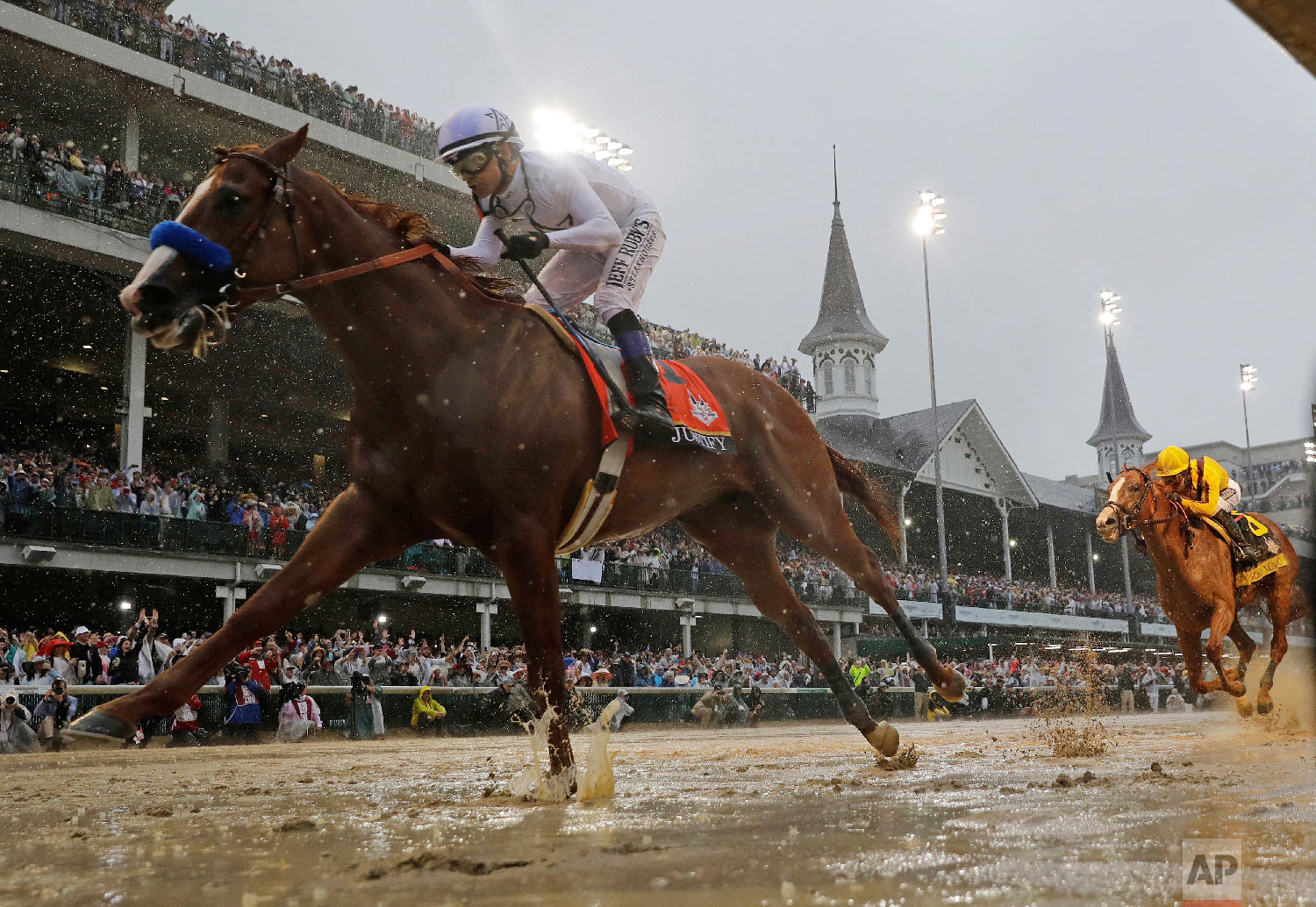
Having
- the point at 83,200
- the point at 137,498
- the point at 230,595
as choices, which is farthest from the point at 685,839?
the point at 83,200

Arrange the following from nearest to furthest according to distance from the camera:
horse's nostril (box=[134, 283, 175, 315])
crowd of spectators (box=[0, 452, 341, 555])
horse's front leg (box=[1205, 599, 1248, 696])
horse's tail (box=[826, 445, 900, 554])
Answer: horse's nostril (box=[134, 283, 175, 315])
horse's tail (box=[826, 445, 900, 554])
horse's front leg (box=[1205, 599, 1248, 696])
crowd of spectators (box=[0, 452, 341, 555])

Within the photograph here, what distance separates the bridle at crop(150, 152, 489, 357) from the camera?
386 cm

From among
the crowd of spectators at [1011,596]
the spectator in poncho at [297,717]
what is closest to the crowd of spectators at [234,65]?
the spectator in poncho at [297,717]

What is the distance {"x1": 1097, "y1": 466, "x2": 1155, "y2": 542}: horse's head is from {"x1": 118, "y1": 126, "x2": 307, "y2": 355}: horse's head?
7792mm

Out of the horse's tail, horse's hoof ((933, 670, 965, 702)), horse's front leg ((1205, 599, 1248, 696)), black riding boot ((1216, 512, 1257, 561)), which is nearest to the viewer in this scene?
horse's hoof ((933, 670, 965, 702))

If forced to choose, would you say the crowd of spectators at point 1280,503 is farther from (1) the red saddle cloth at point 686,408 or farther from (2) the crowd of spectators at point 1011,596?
(1) the red saddle cloth at point 686,408

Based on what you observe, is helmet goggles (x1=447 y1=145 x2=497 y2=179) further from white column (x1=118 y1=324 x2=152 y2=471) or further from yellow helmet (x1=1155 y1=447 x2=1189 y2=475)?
white column (x1=118 y1=324 x2=152 y2=471)

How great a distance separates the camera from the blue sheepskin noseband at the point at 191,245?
374cm

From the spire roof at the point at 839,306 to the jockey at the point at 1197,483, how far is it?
44401 millimetres

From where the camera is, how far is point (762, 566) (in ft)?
20.4

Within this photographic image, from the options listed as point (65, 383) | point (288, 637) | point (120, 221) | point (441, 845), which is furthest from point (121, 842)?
point (65, 383)

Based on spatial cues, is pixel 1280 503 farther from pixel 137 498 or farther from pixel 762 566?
pixel 762 566

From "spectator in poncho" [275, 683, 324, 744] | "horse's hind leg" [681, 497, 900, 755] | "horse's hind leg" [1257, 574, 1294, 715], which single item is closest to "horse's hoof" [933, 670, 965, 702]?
"horse's hind leg" [681, 497, 900, 755]

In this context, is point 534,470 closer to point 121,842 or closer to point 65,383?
point 121,842
